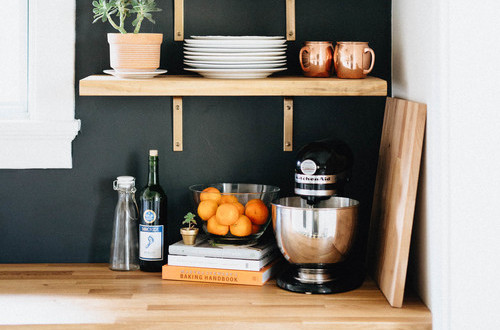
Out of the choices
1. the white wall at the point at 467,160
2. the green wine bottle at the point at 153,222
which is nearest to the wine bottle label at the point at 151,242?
the green wine bottle at the point at 153,222

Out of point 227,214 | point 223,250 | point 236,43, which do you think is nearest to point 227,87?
point 236,43

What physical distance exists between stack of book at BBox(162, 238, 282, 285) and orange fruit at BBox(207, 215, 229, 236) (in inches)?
1.8

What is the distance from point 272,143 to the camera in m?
2.22

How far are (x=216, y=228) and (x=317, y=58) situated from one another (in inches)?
23.4

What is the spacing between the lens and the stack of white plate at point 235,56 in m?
1.91

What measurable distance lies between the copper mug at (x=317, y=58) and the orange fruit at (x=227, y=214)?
471 mm

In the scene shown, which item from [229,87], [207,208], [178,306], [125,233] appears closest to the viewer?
[178,306]

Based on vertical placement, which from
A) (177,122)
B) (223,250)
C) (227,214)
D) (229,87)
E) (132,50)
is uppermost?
(132,50)

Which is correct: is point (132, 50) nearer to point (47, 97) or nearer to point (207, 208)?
point (47, 97)

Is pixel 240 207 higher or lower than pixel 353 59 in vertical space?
lower

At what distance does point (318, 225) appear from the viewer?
1846 millimetres

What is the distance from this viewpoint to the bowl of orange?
199 centimetres

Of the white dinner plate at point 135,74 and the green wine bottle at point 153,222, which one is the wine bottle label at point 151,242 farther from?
the white dinner plate at point 135,74

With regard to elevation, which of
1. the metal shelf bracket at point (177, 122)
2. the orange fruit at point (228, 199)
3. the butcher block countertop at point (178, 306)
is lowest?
the butcher block countertop at point (178, 306)
